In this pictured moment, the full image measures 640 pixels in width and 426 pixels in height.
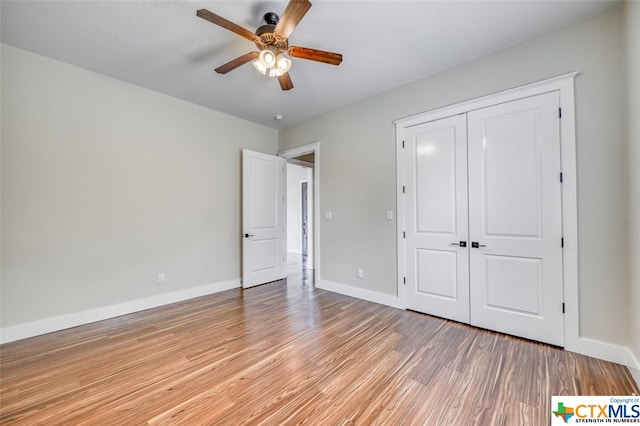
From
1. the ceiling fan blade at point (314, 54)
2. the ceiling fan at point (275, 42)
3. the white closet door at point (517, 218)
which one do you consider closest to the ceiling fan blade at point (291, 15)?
the ceiling fan at point (275, 42)

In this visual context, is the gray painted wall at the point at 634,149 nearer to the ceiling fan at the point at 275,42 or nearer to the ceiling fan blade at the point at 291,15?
the ceiling fan at the point at 275,42

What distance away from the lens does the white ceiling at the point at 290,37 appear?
203 centimetres

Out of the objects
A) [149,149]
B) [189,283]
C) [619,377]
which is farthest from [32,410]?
[619,377]

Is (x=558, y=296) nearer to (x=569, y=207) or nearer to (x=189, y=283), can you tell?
(x=569, y=207)

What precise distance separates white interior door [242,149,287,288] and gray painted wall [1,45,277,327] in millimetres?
328

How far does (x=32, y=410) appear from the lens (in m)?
1.61

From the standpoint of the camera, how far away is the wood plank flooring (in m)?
1.57

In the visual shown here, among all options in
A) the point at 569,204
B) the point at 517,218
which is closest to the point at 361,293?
the point at 517,218

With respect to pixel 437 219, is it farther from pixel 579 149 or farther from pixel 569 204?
pixel 579 149

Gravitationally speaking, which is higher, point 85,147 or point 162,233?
point 85,147

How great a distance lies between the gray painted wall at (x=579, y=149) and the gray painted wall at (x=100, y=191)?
2.25 metres

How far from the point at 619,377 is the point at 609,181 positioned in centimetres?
146

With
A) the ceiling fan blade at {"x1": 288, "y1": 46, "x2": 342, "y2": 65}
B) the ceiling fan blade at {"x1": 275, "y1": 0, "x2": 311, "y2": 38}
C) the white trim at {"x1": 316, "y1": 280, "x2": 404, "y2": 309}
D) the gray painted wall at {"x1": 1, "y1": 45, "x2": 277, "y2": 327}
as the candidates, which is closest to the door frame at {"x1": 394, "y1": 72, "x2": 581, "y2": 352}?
the white trim at {"x1": 316, "y1": 280, "x2": 404, "y2": 309}

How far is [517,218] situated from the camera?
2.47m
